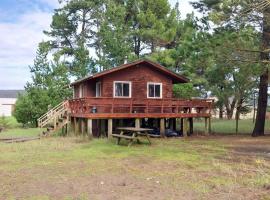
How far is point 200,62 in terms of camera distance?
74.4ft

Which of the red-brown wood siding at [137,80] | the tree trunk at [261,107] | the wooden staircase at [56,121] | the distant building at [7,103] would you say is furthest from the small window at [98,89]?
the distant building at [7,103]

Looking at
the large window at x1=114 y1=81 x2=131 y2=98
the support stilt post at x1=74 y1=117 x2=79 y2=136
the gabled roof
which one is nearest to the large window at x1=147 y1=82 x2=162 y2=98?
the gabled roof

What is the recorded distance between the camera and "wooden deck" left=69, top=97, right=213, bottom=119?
70.8ft

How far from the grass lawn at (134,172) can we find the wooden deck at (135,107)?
13.5 ft

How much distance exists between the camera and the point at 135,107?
24312 millimetres

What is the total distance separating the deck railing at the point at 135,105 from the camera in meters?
21.7

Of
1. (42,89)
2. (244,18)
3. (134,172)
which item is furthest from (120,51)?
(134,172)

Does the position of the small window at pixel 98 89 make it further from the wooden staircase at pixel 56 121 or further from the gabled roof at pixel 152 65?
the wooden staircase at pixel 56 121

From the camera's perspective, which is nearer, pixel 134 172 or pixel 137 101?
pixel 134 172

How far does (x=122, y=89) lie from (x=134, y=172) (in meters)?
14.0

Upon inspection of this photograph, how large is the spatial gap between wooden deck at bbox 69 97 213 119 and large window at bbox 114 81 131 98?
34.2 inches

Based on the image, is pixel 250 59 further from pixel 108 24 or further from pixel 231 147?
pixel 108 24

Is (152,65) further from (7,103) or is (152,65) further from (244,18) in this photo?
(7,103)

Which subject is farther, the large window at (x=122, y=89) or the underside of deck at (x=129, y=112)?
the large window at (x=122, y=89)
